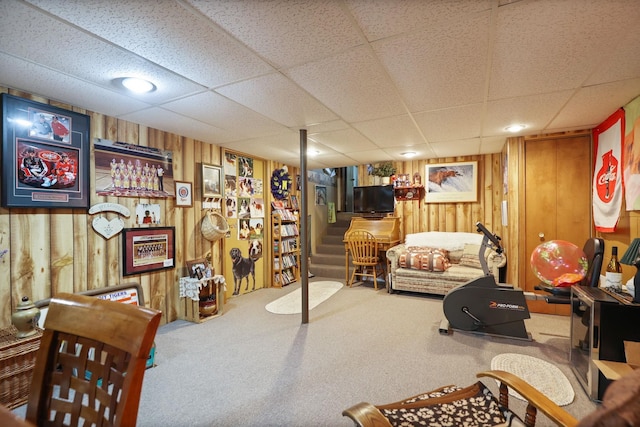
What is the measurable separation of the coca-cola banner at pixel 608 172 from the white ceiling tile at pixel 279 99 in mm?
2730

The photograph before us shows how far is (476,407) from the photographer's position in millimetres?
1287

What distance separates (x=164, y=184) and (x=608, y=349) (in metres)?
4.22

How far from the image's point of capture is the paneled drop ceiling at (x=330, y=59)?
4.50ft

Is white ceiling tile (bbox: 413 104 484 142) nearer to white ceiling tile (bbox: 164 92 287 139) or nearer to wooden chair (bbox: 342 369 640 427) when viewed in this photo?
white ceiling tile (bbox: 164 92 287 139)

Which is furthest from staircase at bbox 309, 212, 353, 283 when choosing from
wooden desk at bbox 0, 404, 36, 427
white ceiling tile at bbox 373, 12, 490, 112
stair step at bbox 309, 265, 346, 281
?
wooden desk at bbox 0, 404, 36, 427

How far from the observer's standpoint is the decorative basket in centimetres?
369

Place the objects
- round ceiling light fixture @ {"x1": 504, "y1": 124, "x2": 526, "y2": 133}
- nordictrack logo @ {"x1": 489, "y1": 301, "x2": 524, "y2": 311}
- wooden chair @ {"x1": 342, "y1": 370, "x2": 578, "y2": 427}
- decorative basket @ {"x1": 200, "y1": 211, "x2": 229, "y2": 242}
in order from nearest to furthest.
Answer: wooden chair @ {"x1": 342, "y1": 370, "x2": 578, "y2": 427} → nordictrack logo @ {"x1": 489, "y1": 301, "x2": 524, "y2": 311} → round ceiling light fixture @ {"x1": 504, "y1": 124, "x2": 526, "y2": 133} → decorative basket @ {"x1": 200, "y1": 211, "x2": 229, "y2": 242}

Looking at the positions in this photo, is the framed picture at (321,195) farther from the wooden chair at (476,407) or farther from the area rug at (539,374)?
the wooden chair at (476,407)

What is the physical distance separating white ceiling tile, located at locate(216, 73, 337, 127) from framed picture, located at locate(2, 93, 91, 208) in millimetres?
1455

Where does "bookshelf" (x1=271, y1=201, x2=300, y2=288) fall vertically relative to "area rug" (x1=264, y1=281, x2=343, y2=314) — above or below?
above

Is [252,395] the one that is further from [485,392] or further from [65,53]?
[65,53]

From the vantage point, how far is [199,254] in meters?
3.70

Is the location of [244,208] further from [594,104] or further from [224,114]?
[594,104]

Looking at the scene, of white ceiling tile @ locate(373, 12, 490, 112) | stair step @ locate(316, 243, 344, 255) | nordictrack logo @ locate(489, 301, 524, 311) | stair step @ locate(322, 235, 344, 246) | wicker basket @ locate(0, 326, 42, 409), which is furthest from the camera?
stair step @ locate(322, 235, 344, 246)
